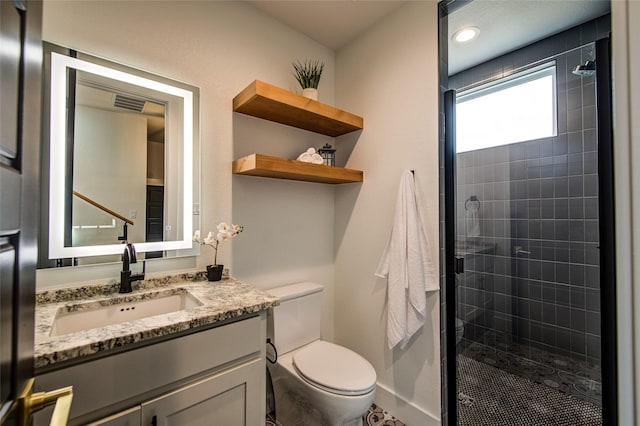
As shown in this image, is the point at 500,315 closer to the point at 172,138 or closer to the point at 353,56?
the point at 353,56

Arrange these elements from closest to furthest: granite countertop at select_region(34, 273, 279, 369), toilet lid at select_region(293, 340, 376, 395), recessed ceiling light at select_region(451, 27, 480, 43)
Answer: granite countertop at select_region(34, 273, 279, 369), toilet lid at select_region(293, 340, 376, 395), recessed ceiling light at select_region(451, 27, 480, 43)

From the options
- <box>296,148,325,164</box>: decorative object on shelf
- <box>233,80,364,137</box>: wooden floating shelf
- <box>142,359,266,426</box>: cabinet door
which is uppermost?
<box>233,80,364,137</box>: wooden floating shelf

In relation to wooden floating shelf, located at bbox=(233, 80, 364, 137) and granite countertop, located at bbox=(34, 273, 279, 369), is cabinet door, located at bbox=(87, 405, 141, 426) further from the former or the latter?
wooden floating shelf, located at bbox=(233, 80, 364, 137)

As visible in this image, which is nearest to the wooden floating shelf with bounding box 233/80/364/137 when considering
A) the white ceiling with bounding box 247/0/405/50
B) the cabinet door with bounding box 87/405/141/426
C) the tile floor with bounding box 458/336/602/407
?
the white ceiling with bounding box 247/0/405/50

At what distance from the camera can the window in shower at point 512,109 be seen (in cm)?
175

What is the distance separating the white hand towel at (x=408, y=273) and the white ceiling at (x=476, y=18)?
89 centimetres

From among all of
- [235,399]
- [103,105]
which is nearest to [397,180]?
[235,399]

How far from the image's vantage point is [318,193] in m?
2.10

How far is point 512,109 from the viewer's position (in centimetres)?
186

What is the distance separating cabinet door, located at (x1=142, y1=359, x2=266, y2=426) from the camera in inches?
36.4

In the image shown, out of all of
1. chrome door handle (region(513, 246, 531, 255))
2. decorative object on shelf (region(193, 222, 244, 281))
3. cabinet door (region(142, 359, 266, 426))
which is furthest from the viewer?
chrome door handle (region(513, 246, 531, 255))

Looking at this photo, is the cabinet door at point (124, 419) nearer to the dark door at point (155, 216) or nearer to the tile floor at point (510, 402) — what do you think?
the dark door at point (155, 216)

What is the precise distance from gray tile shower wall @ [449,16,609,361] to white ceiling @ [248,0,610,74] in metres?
0.09

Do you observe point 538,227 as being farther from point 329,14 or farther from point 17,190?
point 17,190
